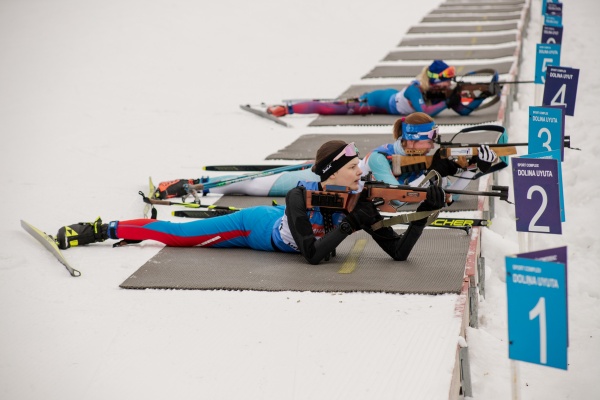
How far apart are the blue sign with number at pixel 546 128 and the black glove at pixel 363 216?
1.47 meters

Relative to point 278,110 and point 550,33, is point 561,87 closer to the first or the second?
point 550,33

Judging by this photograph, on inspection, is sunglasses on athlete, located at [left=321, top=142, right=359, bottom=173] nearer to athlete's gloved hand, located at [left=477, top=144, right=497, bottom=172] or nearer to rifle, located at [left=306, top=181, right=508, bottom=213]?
rifle, located at [left=306, top=181, right=508, bottom=213]

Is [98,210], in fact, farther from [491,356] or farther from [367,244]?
[491,356]

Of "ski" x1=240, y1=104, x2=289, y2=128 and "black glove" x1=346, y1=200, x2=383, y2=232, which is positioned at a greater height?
"ski" x1=240, y1=104, x2=289, y2=128

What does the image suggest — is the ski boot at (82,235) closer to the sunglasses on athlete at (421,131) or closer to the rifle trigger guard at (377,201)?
the rifle trigger guard at (377,201)

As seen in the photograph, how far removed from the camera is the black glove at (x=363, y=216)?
224 inches

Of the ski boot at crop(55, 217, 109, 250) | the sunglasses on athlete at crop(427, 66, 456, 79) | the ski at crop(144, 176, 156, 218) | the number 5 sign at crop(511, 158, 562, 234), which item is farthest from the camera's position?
the sunglasses on athlete at crop(427, 66, 456, 79)

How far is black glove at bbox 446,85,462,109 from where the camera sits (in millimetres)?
10414

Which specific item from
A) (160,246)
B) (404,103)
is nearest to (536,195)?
(160,246)

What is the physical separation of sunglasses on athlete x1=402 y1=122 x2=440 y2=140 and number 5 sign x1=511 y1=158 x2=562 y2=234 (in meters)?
1.73

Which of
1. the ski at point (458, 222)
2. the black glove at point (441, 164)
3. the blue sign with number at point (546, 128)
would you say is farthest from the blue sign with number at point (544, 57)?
the ski at point (458, 222)

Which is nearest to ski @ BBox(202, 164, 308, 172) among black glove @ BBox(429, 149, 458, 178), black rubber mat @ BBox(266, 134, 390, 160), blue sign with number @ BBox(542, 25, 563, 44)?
black rubber mat @ BBox(266, 134, 390, 160)

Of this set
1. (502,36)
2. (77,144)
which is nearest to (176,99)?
(77,144)

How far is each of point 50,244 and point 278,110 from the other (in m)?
5.72
